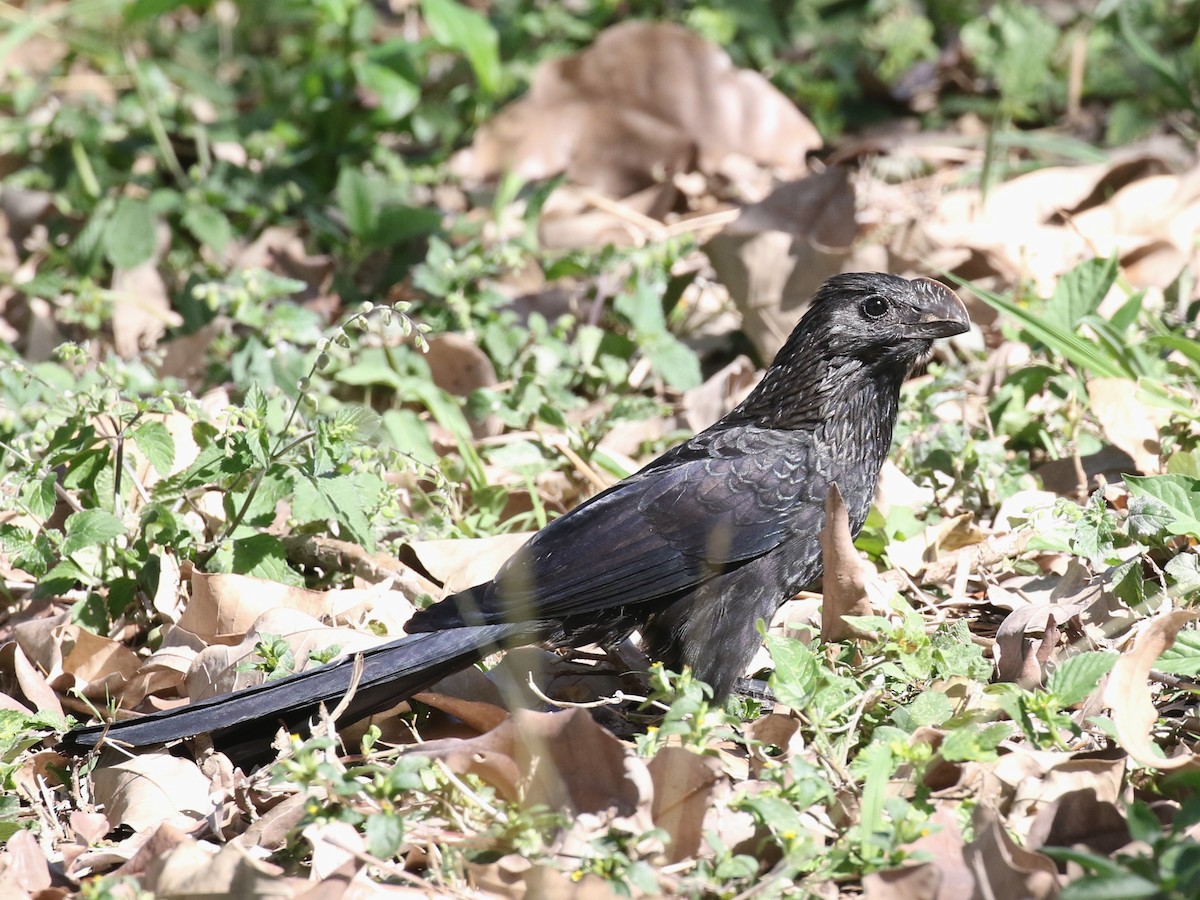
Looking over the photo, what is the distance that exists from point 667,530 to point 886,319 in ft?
3.05

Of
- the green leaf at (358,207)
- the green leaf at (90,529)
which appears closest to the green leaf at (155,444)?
the green leaf at (90,529)

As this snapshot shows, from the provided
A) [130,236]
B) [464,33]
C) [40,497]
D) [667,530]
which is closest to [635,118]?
[464,33]

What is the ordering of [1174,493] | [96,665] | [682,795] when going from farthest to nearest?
1. [96,665]
2. [1174,493]
3. [682,795]

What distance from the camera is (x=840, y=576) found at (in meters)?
3.40

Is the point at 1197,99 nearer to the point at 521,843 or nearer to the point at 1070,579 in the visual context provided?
the point at 1070,579

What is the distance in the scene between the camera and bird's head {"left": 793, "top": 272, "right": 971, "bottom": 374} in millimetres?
3822

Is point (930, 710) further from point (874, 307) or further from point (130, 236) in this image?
point (130, 236)

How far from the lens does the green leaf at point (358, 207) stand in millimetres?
5691

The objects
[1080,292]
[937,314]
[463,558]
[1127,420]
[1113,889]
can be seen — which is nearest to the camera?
[1113,889]

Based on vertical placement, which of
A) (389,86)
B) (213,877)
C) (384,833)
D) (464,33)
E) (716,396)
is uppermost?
(464,33)

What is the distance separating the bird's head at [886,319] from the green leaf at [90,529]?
6.54ft

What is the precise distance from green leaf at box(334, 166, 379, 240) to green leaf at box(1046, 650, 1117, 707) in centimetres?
374

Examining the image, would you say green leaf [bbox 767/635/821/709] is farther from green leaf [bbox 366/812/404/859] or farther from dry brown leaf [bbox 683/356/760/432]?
dry brown leaf [bbox 683/356/760/432]

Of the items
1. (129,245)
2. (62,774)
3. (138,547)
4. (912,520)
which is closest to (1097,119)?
(912,520)
